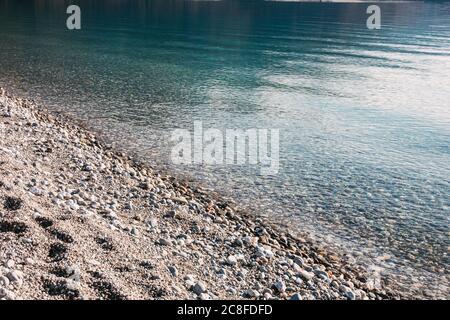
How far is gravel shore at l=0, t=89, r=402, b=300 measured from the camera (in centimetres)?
920

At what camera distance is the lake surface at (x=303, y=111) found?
14875 mm

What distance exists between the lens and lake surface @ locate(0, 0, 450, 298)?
14875mm

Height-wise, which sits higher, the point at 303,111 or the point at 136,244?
the point at 303,111

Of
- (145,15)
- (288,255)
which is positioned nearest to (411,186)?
(288,255)

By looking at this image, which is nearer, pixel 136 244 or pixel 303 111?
pixel 136 244

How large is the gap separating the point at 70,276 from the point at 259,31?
228 feet

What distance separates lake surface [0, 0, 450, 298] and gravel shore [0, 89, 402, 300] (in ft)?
4.26

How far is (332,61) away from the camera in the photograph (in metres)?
48.2

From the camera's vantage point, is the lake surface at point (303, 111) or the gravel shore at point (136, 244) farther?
the lake surface at point (303, 111)

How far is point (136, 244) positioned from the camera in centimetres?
1121

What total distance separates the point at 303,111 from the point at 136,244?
19.1m

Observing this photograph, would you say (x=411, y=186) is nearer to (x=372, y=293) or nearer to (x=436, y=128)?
(x=372, y=293)

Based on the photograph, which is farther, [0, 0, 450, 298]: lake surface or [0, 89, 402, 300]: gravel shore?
[0, 0, 450, 298]: lake surface

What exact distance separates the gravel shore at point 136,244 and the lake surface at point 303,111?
1.30m
